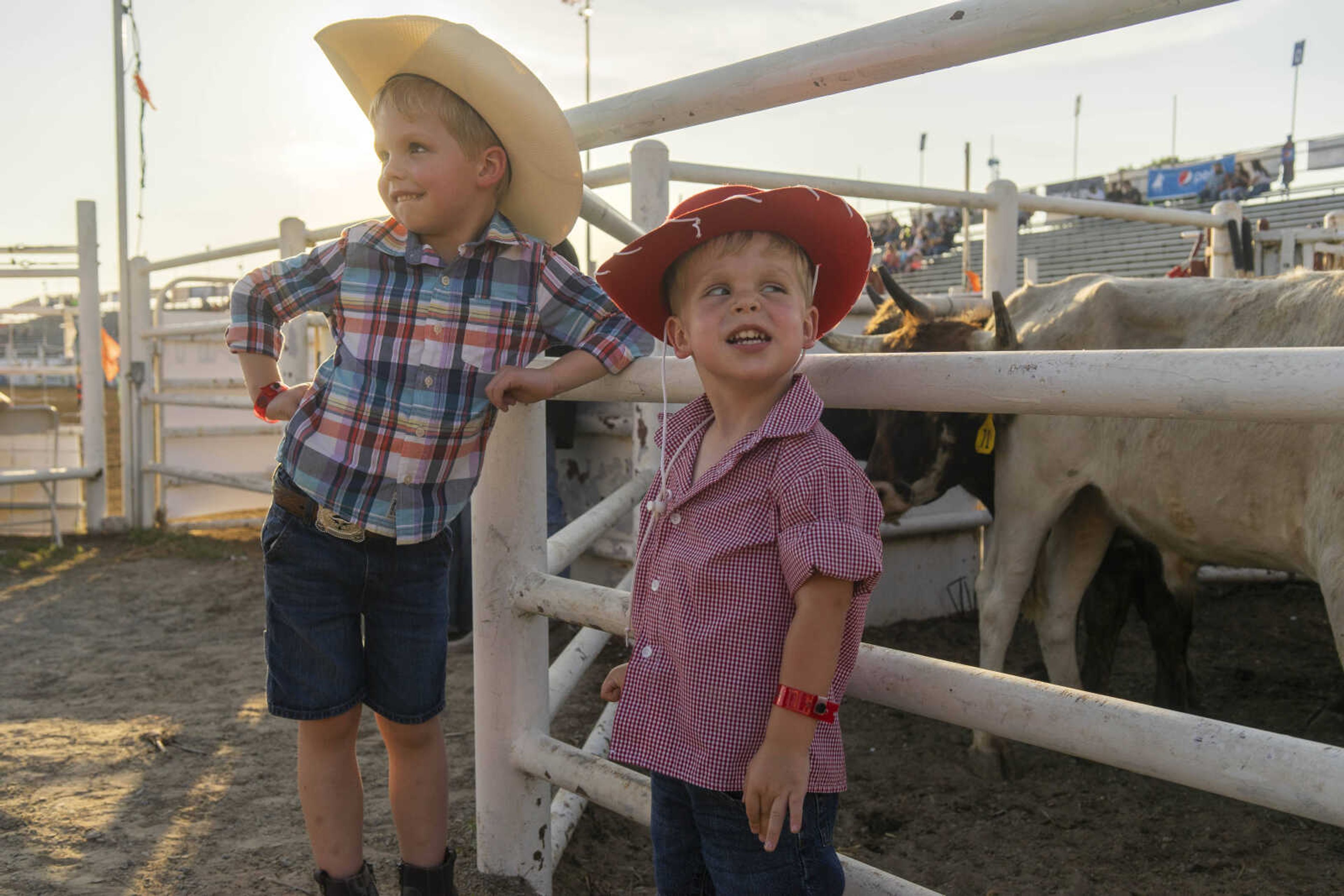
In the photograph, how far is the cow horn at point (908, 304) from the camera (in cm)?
327

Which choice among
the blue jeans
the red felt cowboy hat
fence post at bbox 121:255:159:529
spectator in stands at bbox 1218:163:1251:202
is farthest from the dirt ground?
spectator in stands at bbox 1218:163:1251:202

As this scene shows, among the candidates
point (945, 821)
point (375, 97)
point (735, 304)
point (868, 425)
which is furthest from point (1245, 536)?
point (375, 97)

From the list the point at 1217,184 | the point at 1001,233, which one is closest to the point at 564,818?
the point at 1001,233

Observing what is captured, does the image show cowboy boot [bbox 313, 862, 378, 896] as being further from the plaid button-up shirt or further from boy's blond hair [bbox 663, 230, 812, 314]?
boy's blond hair [bbox 663, 230, 812, 314]

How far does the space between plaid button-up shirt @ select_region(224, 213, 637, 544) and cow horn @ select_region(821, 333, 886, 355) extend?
1850 mm

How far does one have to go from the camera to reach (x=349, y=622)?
1789 millimetres

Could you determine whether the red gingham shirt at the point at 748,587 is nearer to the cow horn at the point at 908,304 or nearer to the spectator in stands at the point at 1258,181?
the cow horn at the point at 908,304

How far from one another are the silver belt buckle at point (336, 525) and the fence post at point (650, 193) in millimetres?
1651

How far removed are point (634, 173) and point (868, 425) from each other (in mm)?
1330

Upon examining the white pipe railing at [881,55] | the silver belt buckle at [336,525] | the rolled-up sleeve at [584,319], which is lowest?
the silver belt buckle at [336,525]

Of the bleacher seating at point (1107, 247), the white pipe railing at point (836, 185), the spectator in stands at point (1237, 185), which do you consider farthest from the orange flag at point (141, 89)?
the spectator in stands at point (1237, 185)

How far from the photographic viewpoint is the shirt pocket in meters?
1.74

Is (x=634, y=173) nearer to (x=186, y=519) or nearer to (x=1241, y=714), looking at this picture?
(x=1241, y=714)

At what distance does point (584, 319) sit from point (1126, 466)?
181 centimetres
